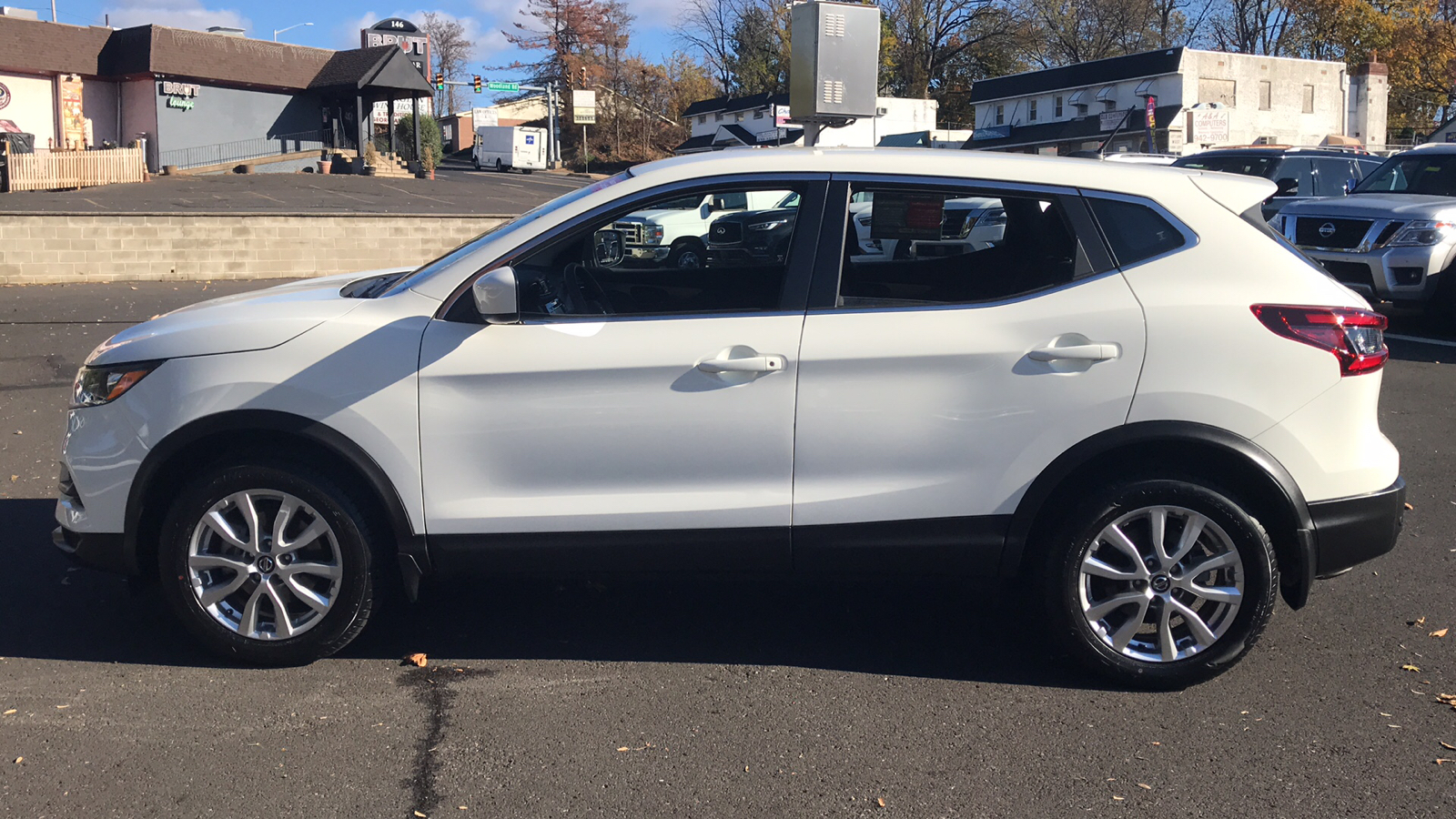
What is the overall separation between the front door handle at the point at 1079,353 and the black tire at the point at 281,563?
233 centimetres

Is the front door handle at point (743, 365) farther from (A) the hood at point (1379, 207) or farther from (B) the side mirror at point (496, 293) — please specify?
(A) the hood at point (1379, 207)

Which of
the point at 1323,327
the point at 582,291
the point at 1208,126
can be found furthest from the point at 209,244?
the point at 1208,126

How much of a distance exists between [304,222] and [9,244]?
389 centimetres

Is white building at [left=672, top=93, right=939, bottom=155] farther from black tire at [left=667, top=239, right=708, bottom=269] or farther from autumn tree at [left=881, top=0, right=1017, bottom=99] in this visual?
black tire at [left=667, top=239, right=708, bottom=269]

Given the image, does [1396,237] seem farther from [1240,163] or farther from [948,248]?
[948,248]

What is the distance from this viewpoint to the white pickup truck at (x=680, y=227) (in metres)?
4.27

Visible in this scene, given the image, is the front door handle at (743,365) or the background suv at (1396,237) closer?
the front door handle at (743,365)

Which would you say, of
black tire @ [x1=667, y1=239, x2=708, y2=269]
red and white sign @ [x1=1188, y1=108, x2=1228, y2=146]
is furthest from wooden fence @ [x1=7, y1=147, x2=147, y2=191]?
black tire @ [x1=667, y1=239, x2=708, y2=269]

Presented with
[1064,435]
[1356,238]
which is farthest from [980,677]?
[1356,238]

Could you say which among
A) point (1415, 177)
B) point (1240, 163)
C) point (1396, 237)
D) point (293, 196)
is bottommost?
point (1396, 237)

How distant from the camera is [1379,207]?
12320 millimetres

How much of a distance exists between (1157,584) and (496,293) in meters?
2.39

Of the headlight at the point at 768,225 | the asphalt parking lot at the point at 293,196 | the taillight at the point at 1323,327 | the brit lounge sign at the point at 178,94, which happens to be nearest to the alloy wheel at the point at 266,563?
the headlight at the point at 768,225

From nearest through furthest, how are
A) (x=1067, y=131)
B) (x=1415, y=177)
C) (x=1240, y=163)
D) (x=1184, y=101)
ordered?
(x=1415, y=177) → (x=1240, y=163) → (x=1184, y=101) → (x=1067, y=131)
